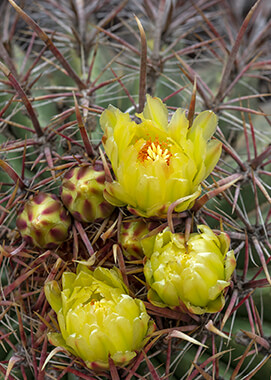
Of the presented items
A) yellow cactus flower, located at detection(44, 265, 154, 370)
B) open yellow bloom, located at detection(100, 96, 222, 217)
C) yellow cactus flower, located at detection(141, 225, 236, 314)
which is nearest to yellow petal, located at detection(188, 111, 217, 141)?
open yellow bloom, located at detection(100, 96, 222, 217)

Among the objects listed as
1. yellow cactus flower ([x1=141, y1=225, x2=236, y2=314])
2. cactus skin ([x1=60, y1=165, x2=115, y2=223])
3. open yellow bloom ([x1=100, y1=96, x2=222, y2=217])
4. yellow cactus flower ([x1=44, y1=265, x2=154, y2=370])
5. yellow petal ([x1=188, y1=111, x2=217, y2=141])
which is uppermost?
yellow petal ([x1=188, y1=111, x2=217, y2=141])

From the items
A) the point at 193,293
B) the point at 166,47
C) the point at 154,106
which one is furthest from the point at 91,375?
the point at 166,47

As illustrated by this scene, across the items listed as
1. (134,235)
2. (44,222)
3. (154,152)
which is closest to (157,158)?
(154,152)

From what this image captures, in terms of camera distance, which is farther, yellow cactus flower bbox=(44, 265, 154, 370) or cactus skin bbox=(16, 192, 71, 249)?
cactus skin bbox=(16, 192, 71, 249)

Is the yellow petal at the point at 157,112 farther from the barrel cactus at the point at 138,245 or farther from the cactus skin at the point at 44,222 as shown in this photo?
the cactus skin at the point at 44,222

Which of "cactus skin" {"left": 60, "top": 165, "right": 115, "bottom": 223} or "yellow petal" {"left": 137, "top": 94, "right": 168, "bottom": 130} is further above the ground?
"yellow petal" {"left": 137, "top": 94, "right": 168, "bottom": 130}

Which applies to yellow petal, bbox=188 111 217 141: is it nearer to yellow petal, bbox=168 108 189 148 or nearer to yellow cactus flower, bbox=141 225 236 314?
yellow petal, bbox=168 108 189 148

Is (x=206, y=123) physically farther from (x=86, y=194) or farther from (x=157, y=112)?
(x=86, y=194)

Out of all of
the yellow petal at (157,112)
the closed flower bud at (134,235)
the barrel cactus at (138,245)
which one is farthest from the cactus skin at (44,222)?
the yellow petal at (157,112)
